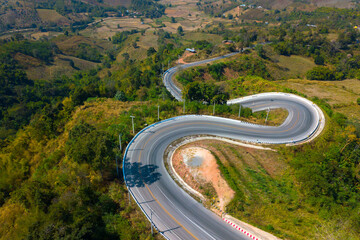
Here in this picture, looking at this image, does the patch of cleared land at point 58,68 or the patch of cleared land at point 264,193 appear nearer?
the patch of cleared land at point 264,193

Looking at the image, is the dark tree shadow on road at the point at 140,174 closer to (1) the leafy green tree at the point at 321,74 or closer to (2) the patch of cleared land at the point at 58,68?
(1) the leafy green tree at the point at 321,74

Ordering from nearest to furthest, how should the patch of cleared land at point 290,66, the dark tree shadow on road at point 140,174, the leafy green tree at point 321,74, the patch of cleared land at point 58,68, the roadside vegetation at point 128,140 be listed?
the roadside vegetation at point 128,140 → the dark tree shadow on road at point 140,174 → the leafy green tree at point 321,74 → the patch of cleared land at point 290,66 → the patch of cleared land at point 58,68

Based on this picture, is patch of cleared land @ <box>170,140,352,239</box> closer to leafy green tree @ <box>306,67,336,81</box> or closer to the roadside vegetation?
the roadside vegetation

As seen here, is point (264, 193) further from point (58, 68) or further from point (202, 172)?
point (58, 68)

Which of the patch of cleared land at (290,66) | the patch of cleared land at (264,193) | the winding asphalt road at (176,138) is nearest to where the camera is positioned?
the patch of cleared land at (264,193)

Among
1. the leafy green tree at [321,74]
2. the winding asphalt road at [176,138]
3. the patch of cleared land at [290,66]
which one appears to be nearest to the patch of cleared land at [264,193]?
the winding asphalt road at [176,138]

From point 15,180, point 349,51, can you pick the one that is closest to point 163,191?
point 15,180

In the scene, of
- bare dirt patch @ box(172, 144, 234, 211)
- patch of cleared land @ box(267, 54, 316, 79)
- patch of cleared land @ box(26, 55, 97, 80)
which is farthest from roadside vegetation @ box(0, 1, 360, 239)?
patch of cleared land @ box(26, 55, 97, 80)

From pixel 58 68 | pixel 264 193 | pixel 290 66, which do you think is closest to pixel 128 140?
pixel 264 193
